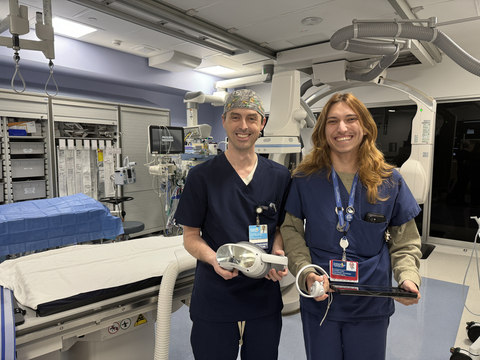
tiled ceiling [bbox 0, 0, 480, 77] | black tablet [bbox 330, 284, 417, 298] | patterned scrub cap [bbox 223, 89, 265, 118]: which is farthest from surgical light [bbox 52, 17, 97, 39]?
black tablet [bbox 330, 284, 417, 298]

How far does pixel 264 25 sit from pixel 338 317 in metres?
3.60

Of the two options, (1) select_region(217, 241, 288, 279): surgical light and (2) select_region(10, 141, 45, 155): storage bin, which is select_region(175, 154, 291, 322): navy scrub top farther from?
(2) select_region(10, 141, 45, 155): storage bin

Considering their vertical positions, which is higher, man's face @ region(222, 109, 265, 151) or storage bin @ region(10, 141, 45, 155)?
man's face @ region(222, 109, 265, 151)

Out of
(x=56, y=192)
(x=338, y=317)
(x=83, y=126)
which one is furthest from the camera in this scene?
(x=83, y=126)

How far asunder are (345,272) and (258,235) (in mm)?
381

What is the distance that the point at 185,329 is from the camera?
112 inches

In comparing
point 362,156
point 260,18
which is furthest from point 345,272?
point 260,18

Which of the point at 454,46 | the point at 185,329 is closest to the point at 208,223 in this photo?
the point at 185,329

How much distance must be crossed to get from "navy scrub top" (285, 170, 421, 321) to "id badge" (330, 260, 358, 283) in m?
0.03

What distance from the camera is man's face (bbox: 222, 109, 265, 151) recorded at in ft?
4.71

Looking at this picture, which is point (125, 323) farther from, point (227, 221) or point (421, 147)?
point (421, 147)

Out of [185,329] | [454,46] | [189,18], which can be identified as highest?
[189,18]

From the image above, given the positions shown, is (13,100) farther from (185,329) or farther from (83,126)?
(185,329)

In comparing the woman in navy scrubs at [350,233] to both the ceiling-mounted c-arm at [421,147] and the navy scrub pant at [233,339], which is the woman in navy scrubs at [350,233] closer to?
the navy scrub pant at [233,339]
